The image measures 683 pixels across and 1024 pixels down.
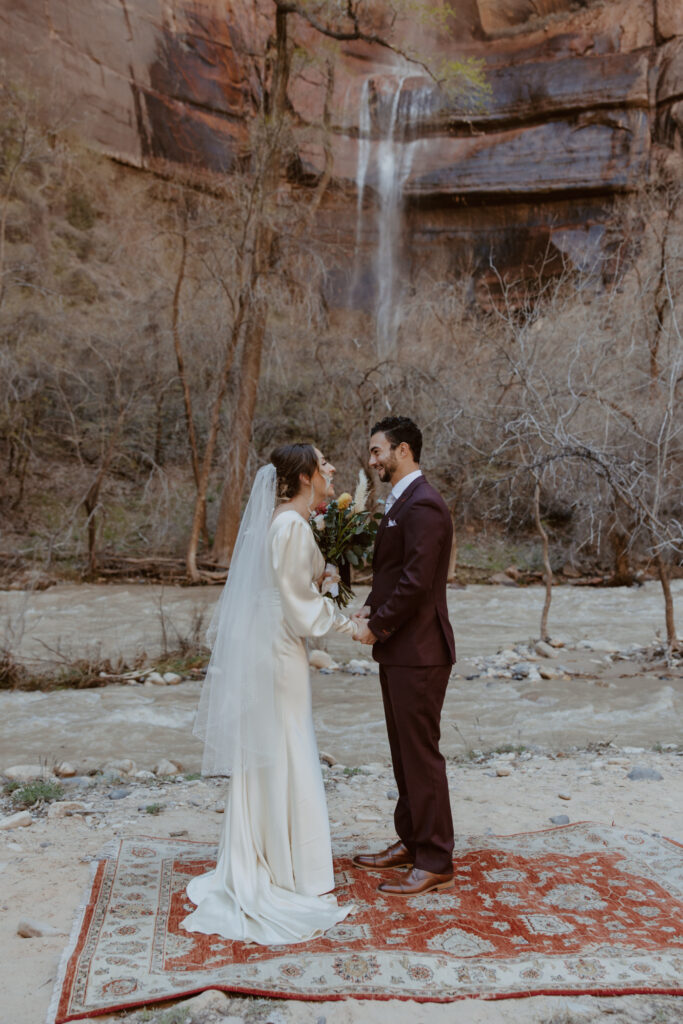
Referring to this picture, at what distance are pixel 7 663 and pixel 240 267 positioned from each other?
9.41 m

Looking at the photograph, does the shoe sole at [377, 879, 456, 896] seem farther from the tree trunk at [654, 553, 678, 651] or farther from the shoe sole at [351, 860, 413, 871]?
the tree trunk at [654, 553, 678, 651]

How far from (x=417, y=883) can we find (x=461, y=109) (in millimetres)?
26780

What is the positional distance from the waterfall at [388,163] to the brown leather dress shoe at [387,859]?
25.8 metres

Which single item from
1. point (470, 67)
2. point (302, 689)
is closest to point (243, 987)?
point (302, 689)

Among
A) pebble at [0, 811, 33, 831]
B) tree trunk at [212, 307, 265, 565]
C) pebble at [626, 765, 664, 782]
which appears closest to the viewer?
pebble at [0, 811, 33, 831]

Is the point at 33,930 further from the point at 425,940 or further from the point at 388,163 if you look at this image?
the point at 388,163

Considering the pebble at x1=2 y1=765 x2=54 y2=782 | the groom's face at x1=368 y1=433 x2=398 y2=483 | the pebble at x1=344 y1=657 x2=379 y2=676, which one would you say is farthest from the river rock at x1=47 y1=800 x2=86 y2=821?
the pebble at x1=344 y1=657 x2=379 y2=676

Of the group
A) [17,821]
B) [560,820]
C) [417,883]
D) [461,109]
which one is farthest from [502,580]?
[461,109]

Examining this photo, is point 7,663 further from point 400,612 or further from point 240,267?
point 240,267

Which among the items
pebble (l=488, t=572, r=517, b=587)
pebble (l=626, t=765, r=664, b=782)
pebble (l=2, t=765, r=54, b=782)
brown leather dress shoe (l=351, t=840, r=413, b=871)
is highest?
pebble (l=488, t=572, r=517, b=587)

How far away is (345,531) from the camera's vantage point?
4297 mm

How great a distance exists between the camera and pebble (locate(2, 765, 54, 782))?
20.2ft

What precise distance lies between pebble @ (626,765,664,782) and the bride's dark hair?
3.58 meters

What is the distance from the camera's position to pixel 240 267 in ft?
52.1
